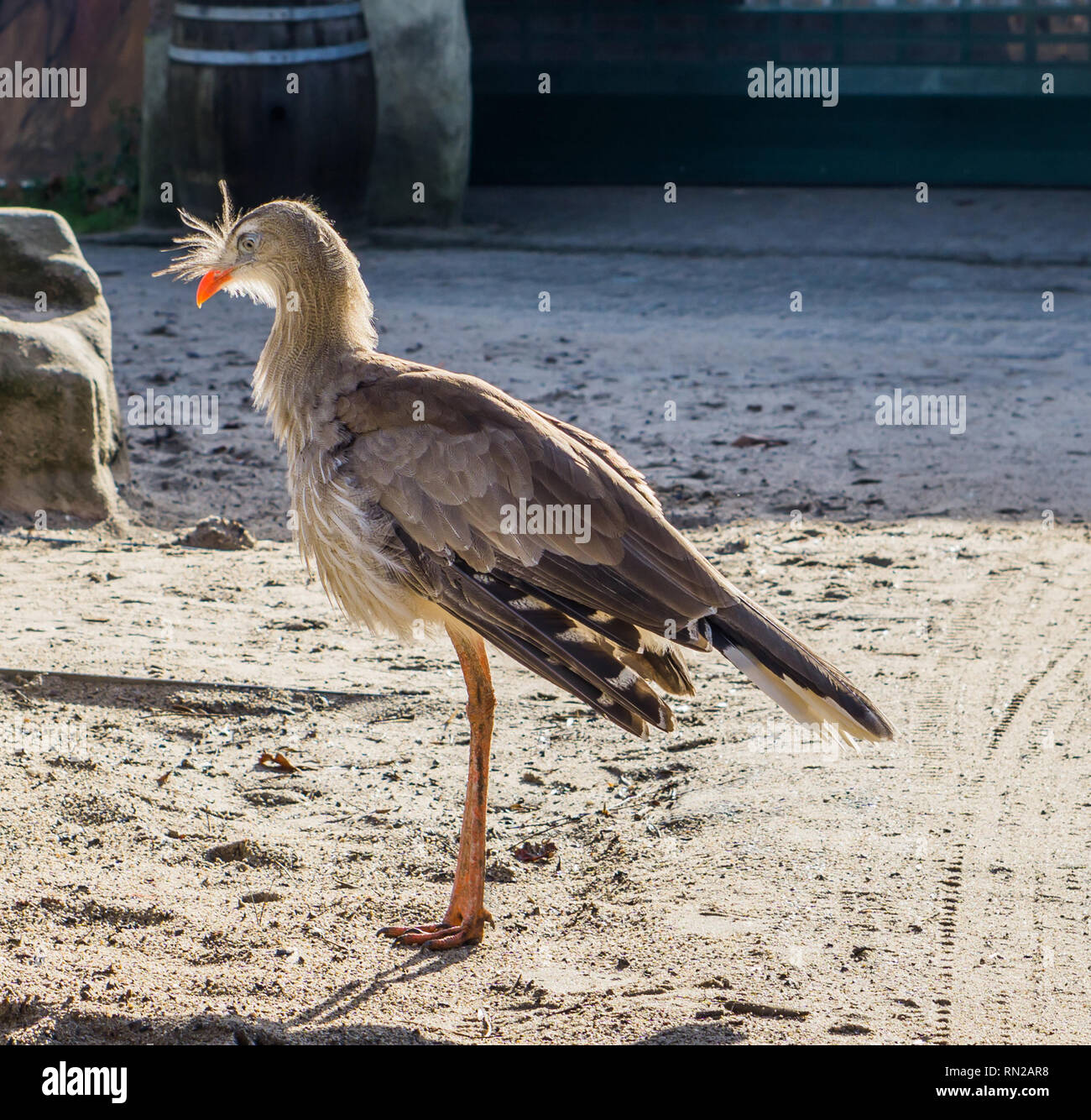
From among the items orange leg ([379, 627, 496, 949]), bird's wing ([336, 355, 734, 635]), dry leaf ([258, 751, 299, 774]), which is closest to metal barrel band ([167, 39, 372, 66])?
dry leaf ([258, 751, 299, 774])

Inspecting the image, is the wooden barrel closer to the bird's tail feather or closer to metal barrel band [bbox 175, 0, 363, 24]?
metal barrel band [bbox 175, 0, 363, 24]

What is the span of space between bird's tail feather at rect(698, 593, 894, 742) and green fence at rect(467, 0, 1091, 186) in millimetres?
9632

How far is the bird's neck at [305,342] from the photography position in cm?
355

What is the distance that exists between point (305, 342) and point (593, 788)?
1.45 metres

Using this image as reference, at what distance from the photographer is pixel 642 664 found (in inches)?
132

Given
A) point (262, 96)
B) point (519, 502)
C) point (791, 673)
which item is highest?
point (262, 96)

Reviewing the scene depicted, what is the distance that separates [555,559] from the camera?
10.4ft

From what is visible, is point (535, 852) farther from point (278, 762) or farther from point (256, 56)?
point (256, 56)

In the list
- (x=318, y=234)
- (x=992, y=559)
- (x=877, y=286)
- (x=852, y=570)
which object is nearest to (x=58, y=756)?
(x=318, y=234)

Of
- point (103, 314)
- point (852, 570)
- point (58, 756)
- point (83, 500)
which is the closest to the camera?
point (58, 756)

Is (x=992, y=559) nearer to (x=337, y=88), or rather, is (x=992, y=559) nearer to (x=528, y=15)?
(x=337, y=88)

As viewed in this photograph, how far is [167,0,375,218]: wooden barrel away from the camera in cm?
1020

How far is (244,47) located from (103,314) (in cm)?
457

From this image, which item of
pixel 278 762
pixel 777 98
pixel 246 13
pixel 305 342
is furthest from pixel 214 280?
pixel 777 98
